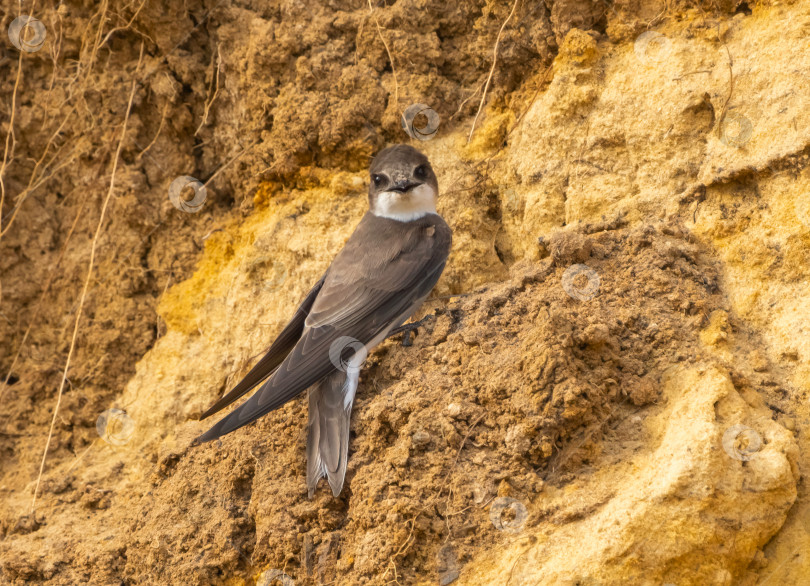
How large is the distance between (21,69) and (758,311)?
349 cm

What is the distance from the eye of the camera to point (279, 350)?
9.96ft

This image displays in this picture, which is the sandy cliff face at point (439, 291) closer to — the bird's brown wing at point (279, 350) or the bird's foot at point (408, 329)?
the bird's foot at point (408, 329)

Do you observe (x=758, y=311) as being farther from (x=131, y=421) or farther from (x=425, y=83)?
(x=131, y=421)

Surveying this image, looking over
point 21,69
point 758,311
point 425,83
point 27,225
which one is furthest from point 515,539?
point 21,69

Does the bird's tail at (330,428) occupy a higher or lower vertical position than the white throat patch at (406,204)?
lower

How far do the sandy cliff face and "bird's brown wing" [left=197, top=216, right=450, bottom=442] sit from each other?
0.44 feet

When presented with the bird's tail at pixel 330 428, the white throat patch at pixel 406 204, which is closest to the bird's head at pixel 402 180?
the white throat patch at pixel 406 204

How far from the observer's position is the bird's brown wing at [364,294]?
9.16ft

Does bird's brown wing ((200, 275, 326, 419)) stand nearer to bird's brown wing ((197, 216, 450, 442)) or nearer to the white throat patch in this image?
bird's brown wing ((197, 216, 450, 442))

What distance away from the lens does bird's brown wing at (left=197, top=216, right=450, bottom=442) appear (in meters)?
2.79

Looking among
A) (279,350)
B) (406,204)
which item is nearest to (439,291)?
(406,204)

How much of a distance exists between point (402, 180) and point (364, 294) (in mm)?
498

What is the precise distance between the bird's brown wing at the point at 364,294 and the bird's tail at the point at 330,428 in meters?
0.06

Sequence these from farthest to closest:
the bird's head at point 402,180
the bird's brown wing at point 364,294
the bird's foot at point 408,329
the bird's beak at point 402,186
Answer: the bird's head at point 402,180
the bird's beak at point 402,186
the bird's foot at point 408,329
the bird's brown wing at point 364,294
